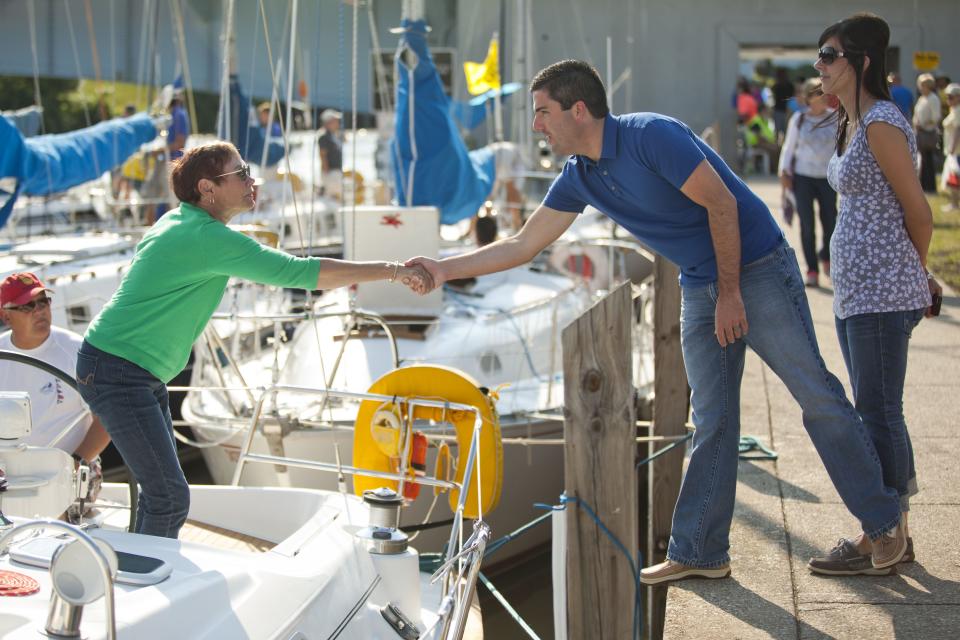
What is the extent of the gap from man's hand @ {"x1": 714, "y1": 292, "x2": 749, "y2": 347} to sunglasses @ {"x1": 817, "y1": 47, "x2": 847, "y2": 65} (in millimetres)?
788

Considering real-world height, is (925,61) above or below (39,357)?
above

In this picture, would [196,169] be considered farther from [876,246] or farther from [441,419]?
[876,246]

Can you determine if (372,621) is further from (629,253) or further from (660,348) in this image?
(629,253)

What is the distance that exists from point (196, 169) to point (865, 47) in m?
2.16

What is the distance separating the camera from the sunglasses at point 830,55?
11.5 ft

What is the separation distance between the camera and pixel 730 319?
137 inches

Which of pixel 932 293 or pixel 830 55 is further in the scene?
pixel 932 293

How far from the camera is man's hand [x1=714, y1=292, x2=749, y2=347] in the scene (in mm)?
3461

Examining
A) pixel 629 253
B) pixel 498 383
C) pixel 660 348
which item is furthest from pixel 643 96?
pixel 660 348

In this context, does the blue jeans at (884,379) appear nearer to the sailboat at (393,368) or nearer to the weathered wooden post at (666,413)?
the weathered wooden post at (666,413)

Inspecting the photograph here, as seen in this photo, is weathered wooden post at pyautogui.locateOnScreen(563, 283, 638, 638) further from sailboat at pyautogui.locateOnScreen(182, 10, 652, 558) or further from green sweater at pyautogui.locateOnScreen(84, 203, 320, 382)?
sailboat at pyautogui.locateOnScreen(182, 10, 652, 558)

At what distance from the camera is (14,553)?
3014 millimetres

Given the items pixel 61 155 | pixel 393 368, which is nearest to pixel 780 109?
pixel 61 155

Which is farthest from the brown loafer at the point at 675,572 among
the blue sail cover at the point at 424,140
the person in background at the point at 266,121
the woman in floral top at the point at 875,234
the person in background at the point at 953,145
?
the person in background at the point at 266,121
